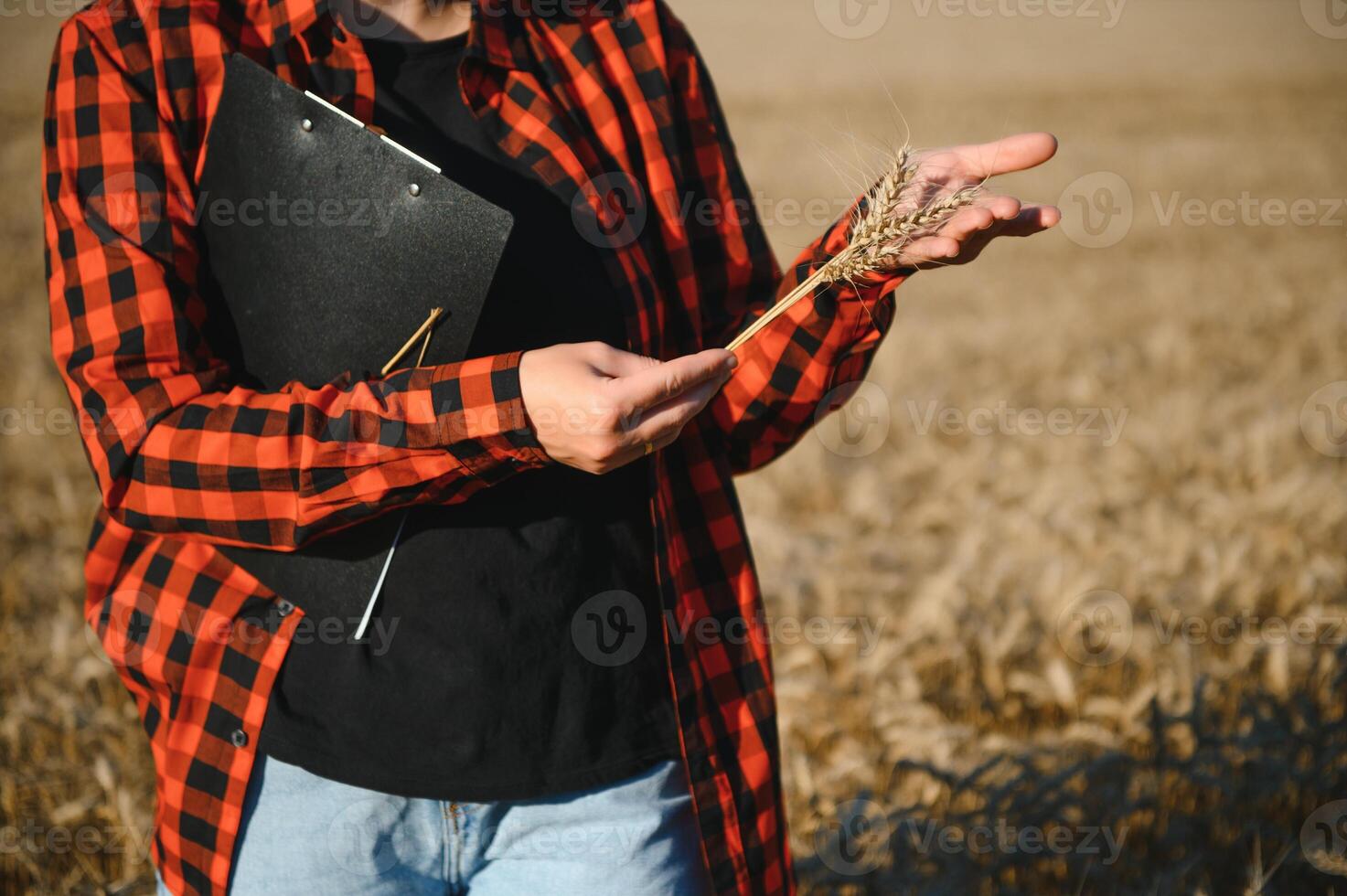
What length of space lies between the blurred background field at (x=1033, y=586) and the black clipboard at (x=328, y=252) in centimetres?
Result: 67

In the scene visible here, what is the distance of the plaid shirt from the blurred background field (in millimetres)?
338

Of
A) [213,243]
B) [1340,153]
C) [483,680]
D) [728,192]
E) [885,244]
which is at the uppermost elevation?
[1340,153]

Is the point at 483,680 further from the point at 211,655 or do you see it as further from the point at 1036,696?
the point at 1036,696

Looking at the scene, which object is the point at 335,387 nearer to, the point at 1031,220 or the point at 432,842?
the point at 432,842

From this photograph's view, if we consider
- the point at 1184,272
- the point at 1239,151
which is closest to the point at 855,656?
the point at 1184,272

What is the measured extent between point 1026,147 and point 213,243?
3.91 feet

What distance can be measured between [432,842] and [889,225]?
1093 mm

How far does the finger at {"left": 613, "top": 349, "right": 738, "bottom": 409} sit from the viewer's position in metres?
1.36

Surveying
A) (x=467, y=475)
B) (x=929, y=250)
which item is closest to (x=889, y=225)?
(x=929, y=250)

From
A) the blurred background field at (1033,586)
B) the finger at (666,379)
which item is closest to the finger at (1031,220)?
the blurred background field at (1033,586)

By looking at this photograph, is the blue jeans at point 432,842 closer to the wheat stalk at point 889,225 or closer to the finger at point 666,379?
the finger at point 666,379

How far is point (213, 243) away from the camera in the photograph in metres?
1.56

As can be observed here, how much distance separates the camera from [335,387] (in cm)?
152

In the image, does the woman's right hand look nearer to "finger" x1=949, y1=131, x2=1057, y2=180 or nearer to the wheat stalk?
the wheat stalk
